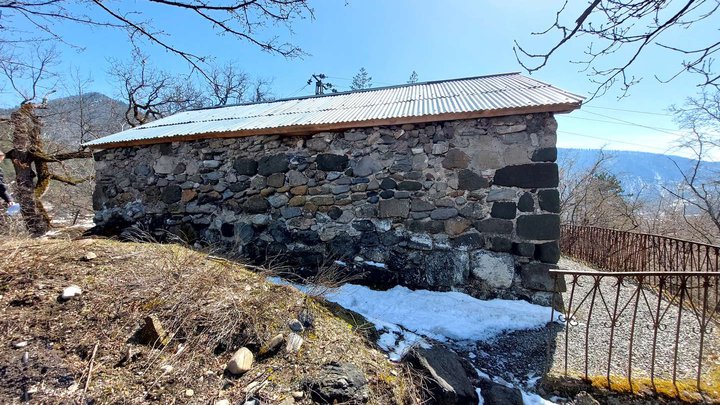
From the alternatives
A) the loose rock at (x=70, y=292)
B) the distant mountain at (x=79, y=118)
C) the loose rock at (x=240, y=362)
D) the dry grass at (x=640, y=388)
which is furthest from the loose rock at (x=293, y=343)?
the distant mountain at (x=79, y=118)

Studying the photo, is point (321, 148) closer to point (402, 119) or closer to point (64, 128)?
point (402, 119)

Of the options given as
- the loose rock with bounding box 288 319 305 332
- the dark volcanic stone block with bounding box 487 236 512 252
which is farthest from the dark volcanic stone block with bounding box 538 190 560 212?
the loose rock with bounding box 288 319 305 332

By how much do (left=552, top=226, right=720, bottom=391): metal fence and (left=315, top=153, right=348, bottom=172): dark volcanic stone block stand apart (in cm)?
265

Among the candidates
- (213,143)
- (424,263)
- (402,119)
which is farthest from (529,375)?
(213,143)

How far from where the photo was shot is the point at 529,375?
2584 mm

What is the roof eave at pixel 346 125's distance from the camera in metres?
3.41

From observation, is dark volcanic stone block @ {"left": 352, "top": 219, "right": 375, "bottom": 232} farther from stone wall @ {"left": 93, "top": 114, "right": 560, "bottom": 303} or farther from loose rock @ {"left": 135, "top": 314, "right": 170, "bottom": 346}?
loose rock @ {"left": 135, "top": 314, "right": 170, "bottom": 346}

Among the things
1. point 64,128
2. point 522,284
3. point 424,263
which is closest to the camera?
point 522,284

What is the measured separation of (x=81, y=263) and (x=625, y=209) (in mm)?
18329

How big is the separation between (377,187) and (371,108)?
4.47 ft

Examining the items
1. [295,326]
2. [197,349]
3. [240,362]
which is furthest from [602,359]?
[197,349]

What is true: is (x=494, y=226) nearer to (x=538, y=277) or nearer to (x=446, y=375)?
(x=538, y=277)

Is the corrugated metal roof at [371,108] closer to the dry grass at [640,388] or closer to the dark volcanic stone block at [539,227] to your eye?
the dark volcanic stone block at [539,227]

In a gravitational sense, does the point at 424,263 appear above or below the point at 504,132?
below
